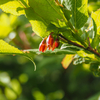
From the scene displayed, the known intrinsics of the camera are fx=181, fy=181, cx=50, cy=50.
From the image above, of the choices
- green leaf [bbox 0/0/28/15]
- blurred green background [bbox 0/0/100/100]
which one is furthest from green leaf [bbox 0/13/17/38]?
green leaf [bbox 0/0/28/15]

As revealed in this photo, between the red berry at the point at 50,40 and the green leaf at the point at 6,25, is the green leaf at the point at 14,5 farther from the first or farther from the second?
the green leaf at the point at 6,25

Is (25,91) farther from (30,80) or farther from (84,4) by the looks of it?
(84,4)

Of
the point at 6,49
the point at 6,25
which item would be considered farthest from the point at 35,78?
the point at 6,49

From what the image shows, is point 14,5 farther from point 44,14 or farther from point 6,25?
point 6,25

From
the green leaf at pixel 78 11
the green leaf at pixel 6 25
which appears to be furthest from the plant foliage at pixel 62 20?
the green leaf at pixel 6 25

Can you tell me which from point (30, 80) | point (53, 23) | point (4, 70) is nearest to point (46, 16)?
point (53, 23)

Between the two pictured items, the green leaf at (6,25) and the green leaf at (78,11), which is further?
the green leaf at (6,25)
